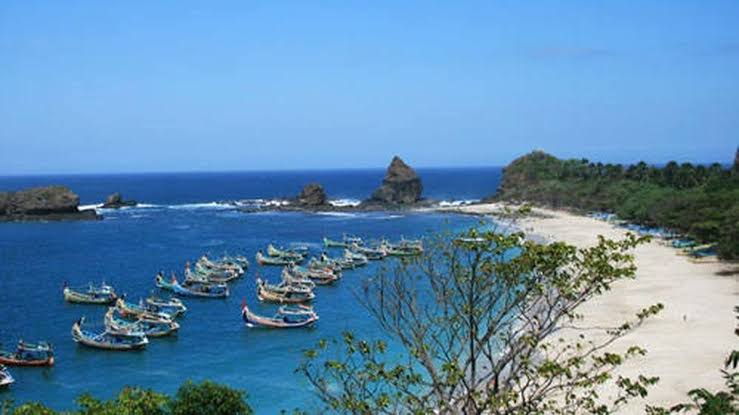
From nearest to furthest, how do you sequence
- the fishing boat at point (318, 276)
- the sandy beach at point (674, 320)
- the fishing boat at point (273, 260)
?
the sandy beach at point (674, 320) < the fishing boat at point (318, 276) < the fishing boat at point (273, 260)

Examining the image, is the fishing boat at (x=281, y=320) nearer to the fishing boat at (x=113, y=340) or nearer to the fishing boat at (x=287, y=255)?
the fishing boat at (x=113, y=340)

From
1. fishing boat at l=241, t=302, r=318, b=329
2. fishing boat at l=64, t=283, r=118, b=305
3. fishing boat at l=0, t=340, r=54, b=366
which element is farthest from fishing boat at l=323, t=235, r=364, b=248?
fishing boat at l=0, t=340, r=54, b=366

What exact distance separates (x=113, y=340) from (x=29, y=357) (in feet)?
18.1

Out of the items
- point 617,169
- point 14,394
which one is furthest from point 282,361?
point 617,169

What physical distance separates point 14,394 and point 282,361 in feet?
48.1

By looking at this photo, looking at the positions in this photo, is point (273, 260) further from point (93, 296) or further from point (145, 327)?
point (145, 327)

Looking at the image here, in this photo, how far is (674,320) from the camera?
46.8 metres

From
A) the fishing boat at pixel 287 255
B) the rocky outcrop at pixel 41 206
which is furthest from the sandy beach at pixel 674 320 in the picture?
the rocky outcrop at pixel 41 206

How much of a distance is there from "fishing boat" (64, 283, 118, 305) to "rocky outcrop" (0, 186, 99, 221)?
242 feet

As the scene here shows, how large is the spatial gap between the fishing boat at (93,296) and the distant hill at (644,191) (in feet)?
185

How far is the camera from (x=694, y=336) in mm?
42344

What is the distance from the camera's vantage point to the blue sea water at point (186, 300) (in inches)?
1540

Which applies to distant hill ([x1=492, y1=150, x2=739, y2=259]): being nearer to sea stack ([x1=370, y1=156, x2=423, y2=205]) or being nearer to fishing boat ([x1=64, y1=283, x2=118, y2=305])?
sea stack ([x1=370, y1=156, x2=423, y2=205])

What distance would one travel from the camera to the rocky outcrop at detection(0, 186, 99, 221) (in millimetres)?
130250
